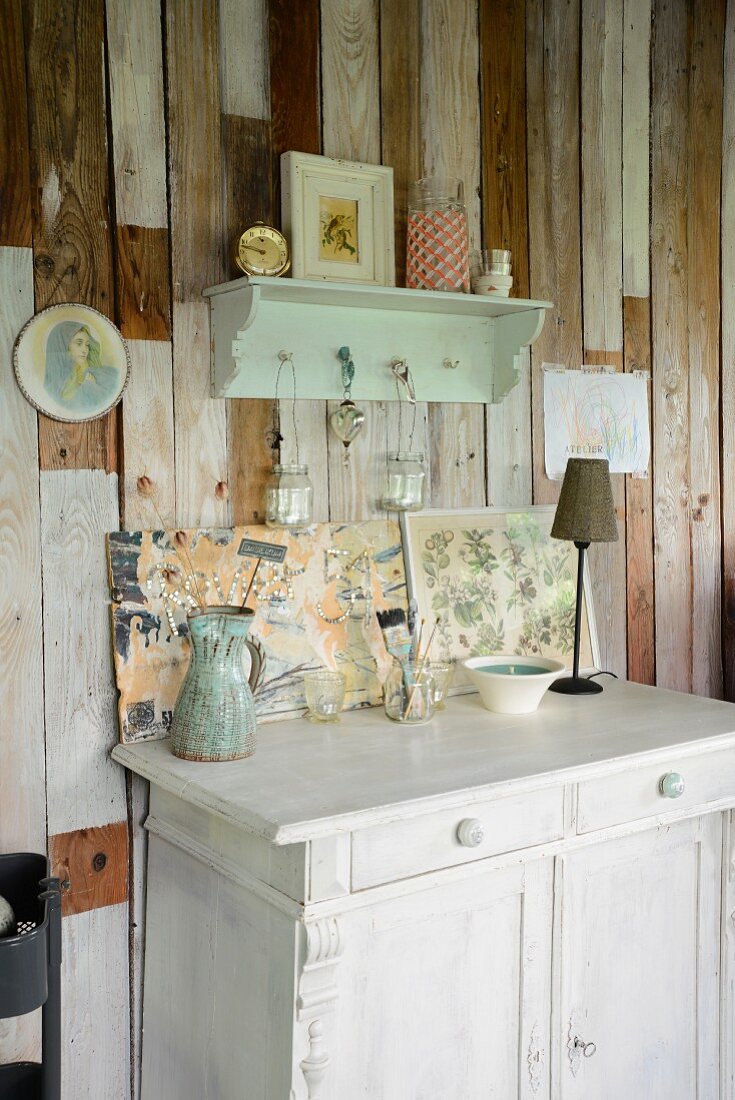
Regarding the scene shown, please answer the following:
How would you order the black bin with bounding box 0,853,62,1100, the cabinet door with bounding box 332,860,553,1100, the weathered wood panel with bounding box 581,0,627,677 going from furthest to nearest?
the weathered wood panel with bounding box 581,0,627,677, the cabinet door with bounding box 332,860,553,1100, the black bin with bounding box 0,853,62,1100

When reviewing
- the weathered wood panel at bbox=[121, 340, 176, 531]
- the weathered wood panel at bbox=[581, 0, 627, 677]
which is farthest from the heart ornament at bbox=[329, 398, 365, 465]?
the weathered wood panel at bbox=[581, 0, 627, 677]

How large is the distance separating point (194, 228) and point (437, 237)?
492 millimetres

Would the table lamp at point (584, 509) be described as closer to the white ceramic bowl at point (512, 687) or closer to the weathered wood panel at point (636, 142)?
the white ceramic bowl at point (512, 687)

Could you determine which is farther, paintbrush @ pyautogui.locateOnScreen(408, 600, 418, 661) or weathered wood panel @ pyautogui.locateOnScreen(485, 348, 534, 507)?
weathered wood panel @ pyautogui.locateOnScreen(485, 348, 534, 507)

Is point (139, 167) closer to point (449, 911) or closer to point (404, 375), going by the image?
point (404, 375)

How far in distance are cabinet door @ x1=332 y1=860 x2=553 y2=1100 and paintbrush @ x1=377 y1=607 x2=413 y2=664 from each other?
0.54 metres

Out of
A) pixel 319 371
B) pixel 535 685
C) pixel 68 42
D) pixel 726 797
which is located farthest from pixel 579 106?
pixel 726 797

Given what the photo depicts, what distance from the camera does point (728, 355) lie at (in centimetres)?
286

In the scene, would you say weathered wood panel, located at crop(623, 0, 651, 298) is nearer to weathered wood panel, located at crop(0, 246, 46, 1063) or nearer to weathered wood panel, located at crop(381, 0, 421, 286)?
A: weathered wood panel, located at crop(381, 0, 421, 286)

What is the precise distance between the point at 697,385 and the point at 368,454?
102 cm

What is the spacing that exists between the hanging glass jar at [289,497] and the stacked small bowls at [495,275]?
549 mm

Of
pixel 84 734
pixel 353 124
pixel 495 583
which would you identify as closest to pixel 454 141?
pixel 353 124

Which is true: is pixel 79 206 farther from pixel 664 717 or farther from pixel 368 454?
pixel 664 717

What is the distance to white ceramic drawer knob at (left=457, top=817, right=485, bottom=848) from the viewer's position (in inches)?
66.7
